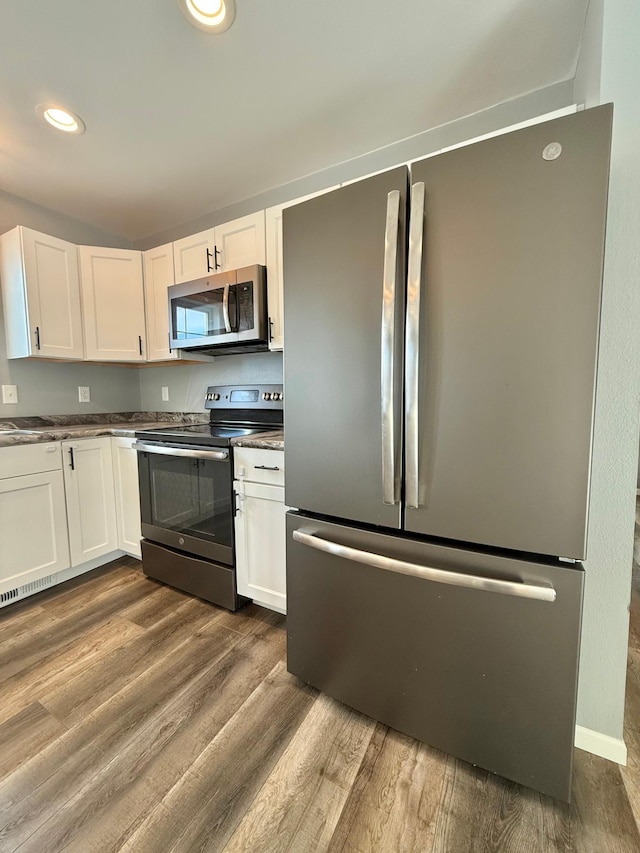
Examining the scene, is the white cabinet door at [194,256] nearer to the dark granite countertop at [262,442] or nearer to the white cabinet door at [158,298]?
the white cabinet door at [158,298]

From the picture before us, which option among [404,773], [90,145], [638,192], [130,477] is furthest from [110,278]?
[404,773]

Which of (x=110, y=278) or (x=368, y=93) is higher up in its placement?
(x=368, y=93)

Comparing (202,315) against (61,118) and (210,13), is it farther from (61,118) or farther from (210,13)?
(210,13)

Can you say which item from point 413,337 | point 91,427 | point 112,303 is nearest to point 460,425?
point 413,337

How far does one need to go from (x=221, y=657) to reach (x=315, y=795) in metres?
0.67

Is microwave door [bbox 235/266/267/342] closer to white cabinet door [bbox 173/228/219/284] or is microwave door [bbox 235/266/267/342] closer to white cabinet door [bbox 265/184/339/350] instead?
white cabinet door [bbox 265/184/339/350]

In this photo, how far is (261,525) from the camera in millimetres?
1655

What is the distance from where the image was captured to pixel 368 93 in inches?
60.1

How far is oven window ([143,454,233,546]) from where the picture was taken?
69.1 inches

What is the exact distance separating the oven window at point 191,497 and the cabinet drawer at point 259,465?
0.09m

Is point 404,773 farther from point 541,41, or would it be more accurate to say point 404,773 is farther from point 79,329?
point 79,329

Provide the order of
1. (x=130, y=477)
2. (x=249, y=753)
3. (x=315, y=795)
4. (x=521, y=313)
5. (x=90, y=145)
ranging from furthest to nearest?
(x=130, y=477) → (x=90, y=145) → (x=249, y=753) → (x=315, y=795) → (x=521, y=313)

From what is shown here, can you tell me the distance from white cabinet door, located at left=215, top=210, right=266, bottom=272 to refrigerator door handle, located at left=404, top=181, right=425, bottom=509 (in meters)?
1.23

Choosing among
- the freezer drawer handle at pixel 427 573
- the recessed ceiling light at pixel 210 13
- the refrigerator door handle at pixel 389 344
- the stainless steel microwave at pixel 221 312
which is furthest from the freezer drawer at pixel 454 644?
the recessed ceiling light at pixel 210 13
